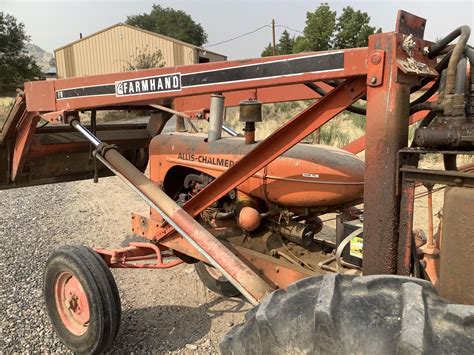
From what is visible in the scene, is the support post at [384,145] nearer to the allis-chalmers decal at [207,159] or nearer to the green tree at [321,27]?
the allis-chalmers decal at [207,159]

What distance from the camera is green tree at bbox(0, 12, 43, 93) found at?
130 ft

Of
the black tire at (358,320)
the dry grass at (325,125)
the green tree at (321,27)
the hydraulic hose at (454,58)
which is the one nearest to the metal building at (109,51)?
the green tree at (321,27)

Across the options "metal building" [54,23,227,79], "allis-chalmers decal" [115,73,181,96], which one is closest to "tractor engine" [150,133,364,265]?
"allis-chalmers decal" [115,73,181,96]

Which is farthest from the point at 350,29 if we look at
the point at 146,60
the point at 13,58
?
the point at 13,58

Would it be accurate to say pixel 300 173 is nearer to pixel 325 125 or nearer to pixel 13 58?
pixel 325 125

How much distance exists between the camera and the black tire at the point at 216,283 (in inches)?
157

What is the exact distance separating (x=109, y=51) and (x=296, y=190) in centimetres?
3947

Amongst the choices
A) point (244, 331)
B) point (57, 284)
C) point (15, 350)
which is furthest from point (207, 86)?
point (15, 350)

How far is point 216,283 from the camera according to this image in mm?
4023

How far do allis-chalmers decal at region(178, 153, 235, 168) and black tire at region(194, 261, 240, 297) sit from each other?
3.40ft

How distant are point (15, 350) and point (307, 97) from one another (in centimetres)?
274

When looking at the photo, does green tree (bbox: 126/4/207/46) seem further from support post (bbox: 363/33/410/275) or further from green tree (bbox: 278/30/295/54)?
support post (bbox: 363/33/410/275)

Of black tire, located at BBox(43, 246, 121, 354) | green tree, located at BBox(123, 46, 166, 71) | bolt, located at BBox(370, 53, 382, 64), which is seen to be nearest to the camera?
bolt, located at BBox(370, 53, 382, 64)

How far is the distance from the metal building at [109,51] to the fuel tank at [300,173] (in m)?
35.6
